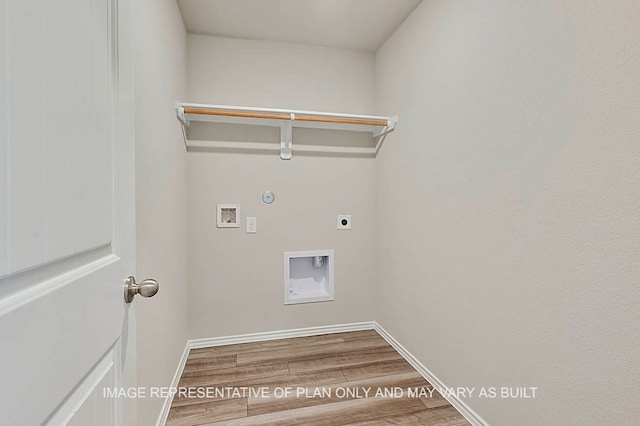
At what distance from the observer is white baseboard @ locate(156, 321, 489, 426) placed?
4.96ft

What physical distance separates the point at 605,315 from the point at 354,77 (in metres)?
2.36

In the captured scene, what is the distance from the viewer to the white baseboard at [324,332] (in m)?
1.51

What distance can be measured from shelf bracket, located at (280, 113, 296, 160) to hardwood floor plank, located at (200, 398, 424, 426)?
181cm

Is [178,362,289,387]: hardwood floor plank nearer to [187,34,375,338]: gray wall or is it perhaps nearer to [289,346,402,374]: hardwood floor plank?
[289,346,402,374]: hardwood floor plank

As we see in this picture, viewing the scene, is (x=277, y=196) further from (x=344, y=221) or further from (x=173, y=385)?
(x=173, y=385)

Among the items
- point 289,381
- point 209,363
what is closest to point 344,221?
point 289,381

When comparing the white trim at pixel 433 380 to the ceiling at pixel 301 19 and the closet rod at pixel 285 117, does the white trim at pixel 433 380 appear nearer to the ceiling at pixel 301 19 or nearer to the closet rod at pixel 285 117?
the closet rod at pixel 285 117

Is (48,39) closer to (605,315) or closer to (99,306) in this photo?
(99,306)

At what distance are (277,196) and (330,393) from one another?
4.93ft

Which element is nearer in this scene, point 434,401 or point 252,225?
point 434,401

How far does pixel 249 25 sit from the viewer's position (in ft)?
7.01

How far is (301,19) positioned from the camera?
208 centimetres

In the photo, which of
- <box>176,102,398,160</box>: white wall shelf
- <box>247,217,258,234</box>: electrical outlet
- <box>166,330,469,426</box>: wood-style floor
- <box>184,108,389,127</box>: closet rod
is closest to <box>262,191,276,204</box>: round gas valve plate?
<box>247,217,258,234</box>: electrical outlet

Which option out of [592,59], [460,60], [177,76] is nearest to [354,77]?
[460,60]
